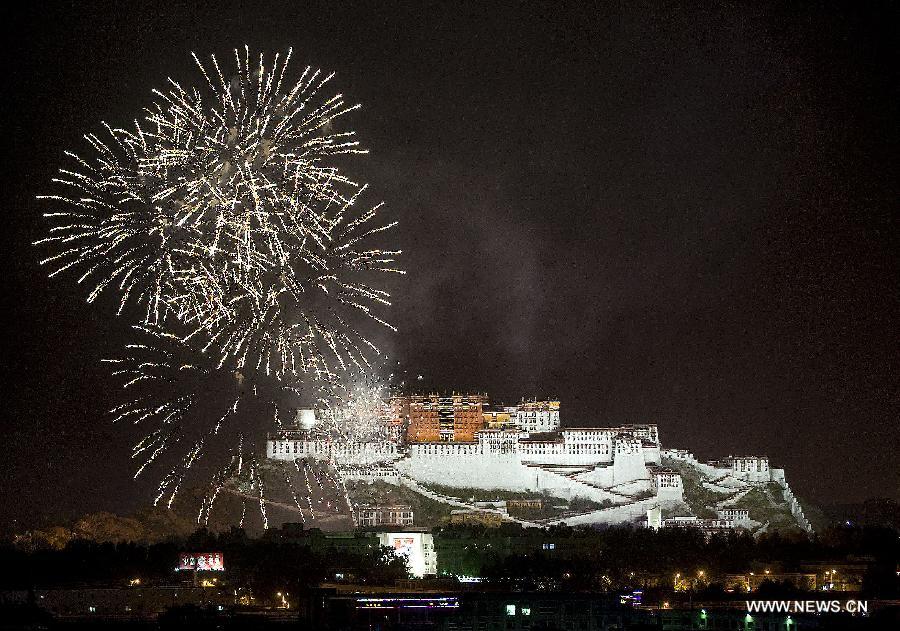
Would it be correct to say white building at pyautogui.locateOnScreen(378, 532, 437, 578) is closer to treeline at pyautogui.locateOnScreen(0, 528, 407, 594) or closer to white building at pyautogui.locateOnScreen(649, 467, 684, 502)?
treeline at pyautogui.locateOnScreen(0, 528, 407, 594)

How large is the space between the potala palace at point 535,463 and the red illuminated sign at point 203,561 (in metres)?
24.7

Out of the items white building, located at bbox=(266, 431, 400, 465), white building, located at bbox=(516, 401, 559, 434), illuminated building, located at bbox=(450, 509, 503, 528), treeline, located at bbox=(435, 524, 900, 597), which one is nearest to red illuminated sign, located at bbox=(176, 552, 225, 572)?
treeline, located at bbox=(435, 524, 900, 597)

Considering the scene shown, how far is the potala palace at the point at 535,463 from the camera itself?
7250cm

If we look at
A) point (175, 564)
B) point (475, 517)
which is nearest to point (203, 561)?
point (175, 564)

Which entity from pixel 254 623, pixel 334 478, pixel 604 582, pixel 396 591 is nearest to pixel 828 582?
pixel 604 582

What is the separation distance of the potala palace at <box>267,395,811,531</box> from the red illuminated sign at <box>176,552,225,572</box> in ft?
81.0

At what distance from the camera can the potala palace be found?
72500 mm

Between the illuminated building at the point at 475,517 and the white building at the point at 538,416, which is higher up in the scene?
the white building at the point at 538,416

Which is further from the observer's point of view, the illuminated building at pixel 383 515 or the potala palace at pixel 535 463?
the potala palace at pixel 535 463

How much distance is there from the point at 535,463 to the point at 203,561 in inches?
1196

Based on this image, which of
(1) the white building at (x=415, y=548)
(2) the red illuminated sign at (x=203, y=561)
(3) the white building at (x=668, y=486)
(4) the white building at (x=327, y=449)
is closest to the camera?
(2) the red illuminated sign at (x=203, y=561)

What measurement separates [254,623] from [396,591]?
10249 mm

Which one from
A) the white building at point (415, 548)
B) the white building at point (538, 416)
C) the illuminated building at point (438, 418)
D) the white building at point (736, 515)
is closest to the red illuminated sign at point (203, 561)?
the white building at point (415, 548)

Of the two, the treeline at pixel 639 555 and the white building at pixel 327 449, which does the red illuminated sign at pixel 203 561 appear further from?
the white building at pixel 327 449
